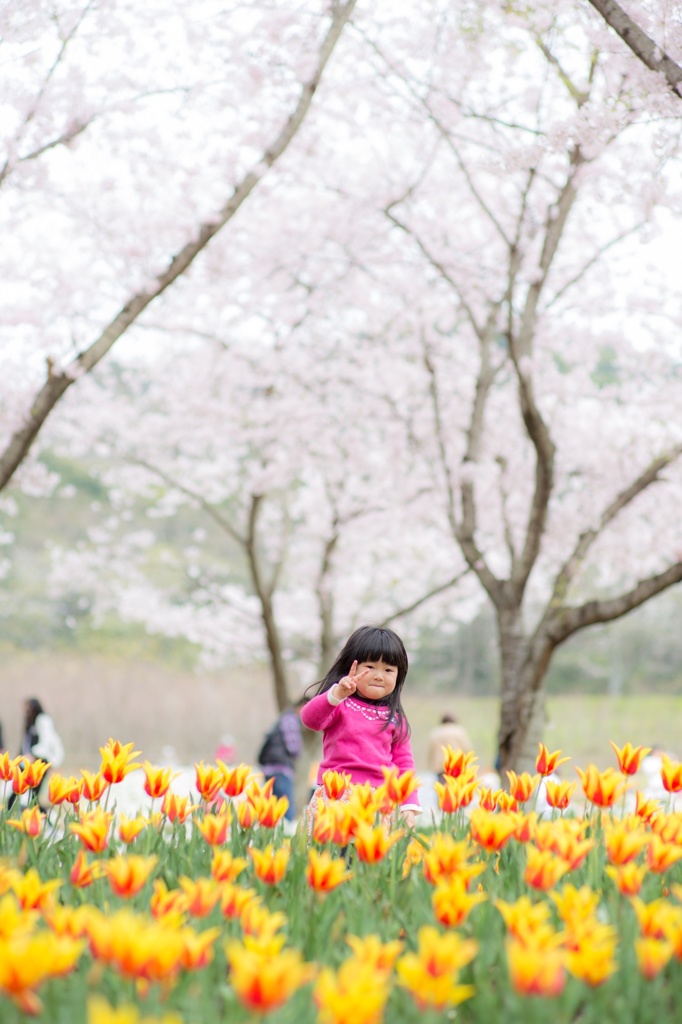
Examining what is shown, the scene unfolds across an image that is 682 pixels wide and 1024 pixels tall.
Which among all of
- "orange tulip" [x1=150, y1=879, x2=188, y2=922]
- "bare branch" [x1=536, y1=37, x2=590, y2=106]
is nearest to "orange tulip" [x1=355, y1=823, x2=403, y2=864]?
"orange tulip" [x1=150, y1=879, x2=188, y2=922]

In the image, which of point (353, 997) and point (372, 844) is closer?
point (353, 997)

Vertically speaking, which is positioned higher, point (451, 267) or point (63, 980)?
point (451, 267)

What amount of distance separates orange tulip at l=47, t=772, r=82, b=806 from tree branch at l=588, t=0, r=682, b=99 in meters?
3.52

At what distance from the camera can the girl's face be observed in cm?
376

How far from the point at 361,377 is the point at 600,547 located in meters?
3.53

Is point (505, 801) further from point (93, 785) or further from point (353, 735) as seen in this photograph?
point (93, 785)

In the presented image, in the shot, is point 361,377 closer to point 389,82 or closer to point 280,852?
point 389,82

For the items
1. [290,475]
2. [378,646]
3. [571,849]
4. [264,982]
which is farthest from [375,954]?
[290,475]

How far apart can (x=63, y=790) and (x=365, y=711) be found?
1.33 meters

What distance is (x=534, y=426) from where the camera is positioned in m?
6.99

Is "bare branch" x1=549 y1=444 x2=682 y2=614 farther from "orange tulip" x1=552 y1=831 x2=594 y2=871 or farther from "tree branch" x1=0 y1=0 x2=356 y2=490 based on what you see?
"orange tulip" x1=552 y1=831 x2=594 y2=871

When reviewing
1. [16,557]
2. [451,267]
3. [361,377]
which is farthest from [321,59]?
[16,557]

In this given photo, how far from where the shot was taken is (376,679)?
378 centimetres

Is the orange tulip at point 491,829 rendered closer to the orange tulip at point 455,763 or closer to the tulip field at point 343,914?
the tulip field at point 343,914
